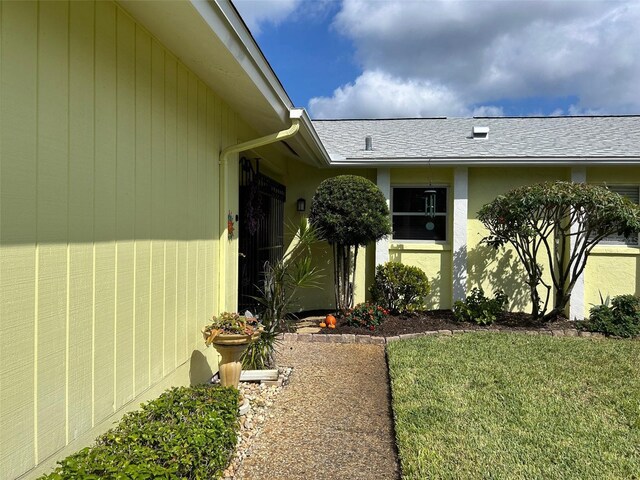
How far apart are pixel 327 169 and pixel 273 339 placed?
4.56 meters

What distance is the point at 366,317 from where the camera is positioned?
663 centimetres

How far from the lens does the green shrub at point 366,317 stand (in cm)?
657

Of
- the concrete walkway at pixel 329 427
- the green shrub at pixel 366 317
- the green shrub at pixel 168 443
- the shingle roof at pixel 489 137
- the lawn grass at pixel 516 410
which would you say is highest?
the shingle roof at pixel 489 137

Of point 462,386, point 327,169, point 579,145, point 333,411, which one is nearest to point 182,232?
point 333,411

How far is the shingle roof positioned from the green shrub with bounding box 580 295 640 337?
2531 millimetres

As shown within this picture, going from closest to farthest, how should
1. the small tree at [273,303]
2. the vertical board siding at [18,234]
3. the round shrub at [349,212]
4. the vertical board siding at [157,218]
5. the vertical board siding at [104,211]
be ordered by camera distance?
the vertical board siding at [18,234] → the vertical board siding at [104,211] → the vertical board siding at [157,218] → the small tree at [273,303] → the round shrub at [349,212]

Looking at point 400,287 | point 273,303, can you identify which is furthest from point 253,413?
point 400,287

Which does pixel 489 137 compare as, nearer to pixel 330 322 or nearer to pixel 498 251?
pixel 498 251

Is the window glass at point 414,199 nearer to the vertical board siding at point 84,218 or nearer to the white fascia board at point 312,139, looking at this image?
the white fascia board at point 312,139

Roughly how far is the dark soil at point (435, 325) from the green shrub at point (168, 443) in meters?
3.72

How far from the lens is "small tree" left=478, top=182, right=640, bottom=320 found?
237 inches

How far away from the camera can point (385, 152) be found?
816 cm

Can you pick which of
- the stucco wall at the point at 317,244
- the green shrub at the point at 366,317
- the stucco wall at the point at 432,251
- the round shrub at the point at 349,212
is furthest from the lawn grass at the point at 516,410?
the stucco wall at the point at 317,244

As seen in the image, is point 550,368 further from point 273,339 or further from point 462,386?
point 273,339
